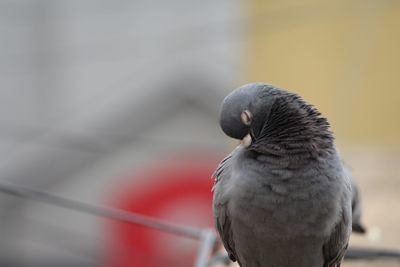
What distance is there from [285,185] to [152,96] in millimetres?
4449

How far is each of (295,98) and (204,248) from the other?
90 centimetres

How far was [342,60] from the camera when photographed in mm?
5824

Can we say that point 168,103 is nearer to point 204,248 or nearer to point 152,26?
point 152,26

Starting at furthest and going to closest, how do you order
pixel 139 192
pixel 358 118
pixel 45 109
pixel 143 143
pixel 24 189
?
pixel 45 109, pixel 358 118, pixel 143 143, pixel 139 192, pixel 24 189

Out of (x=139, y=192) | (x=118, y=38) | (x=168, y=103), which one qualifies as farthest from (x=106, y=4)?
(x=139, y=192)

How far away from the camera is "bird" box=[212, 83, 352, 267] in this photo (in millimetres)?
1732

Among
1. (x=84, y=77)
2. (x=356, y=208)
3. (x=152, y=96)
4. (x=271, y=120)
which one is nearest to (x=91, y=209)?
(x=356, y=208)

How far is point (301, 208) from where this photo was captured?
5.68 ft

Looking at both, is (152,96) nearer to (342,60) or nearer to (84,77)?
(84,77)

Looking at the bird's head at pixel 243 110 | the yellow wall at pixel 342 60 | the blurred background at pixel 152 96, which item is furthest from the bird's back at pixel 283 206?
the yellow wall at pixel 342 60

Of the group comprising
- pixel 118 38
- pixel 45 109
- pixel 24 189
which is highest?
pixel 24 189

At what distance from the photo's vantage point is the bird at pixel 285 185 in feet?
5.68

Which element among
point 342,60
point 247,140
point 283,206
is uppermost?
point 247,140

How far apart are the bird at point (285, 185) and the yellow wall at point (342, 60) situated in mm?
4007
